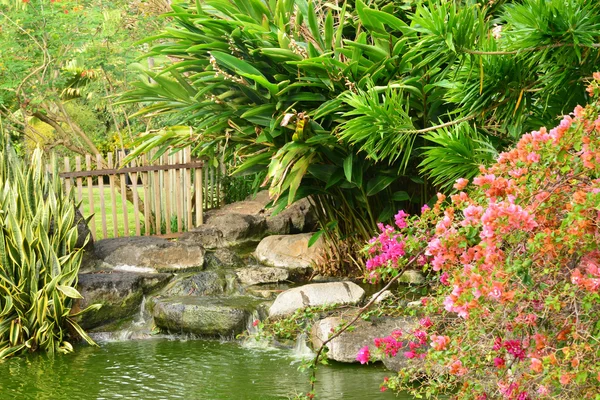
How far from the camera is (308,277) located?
854 cm

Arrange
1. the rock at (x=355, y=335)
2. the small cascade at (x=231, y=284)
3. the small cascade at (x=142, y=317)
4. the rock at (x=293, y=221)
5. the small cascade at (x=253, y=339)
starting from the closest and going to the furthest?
the rock at (x=355, y=335), the small cascade at (x=253, y=339), the small cascade at (x=142, y=317), the small cascade at (x=231, y=284), the rock at (x=293, y=221)

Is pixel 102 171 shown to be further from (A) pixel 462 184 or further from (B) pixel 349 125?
(A) pixel 462 184

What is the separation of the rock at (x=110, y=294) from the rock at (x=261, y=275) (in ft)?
3.08

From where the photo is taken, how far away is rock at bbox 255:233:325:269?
8.84 m

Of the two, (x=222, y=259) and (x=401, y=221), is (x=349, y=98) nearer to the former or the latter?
A: (x=401, y=221)

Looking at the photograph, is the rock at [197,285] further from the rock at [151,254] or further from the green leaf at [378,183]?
the green leaf at [378,183]

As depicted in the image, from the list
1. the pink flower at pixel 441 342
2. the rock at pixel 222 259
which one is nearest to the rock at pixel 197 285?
the rock at pixel 222 259

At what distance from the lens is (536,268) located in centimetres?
336

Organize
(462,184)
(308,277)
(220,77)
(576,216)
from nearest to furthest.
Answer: (576,216)
(462,184)
(220,77)
(308,277)

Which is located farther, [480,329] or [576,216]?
[480,329]

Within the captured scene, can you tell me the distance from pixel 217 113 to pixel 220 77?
1.59 feet


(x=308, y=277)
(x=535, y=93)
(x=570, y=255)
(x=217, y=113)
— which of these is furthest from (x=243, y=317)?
(x=570, y=255)

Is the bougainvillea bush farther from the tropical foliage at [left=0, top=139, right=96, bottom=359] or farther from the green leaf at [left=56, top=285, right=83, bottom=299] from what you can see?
the tropical foliage at [left=0, top=139, right=96, bottom=359]

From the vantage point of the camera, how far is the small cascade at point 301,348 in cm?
673
